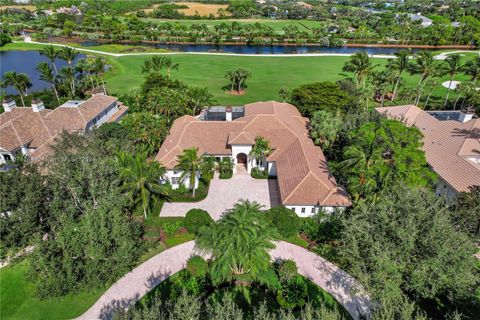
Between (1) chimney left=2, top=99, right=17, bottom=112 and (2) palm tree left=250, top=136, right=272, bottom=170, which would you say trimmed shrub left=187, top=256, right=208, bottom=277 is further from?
(1) chimney left=2, top=99, right=17, bottom=112

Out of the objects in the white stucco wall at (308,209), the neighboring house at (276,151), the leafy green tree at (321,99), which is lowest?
the white stucco wall at (308,209)

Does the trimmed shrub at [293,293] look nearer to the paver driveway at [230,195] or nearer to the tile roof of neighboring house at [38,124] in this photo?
the paver driveway at [230,195]

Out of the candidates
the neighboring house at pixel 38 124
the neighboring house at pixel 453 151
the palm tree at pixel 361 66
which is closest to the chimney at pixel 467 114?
the neighboring house at pixel 453 151

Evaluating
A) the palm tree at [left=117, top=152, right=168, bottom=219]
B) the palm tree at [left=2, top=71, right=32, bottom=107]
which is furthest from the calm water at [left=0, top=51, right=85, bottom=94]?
the palm tree at [left=117, top=152, right=168, bottom=219]

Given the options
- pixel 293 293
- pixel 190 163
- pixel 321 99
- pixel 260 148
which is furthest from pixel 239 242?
pixel 321 99

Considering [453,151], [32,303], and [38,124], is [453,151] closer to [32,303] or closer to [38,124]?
[32,303]

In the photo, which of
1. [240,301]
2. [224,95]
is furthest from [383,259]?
[224,95]
